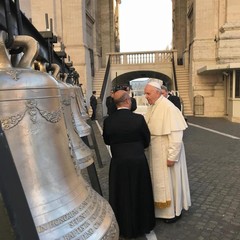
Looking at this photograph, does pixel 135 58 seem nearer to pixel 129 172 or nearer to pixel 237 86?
pixel 237 86

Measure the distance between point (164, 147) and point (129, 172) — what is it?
0.67 meters

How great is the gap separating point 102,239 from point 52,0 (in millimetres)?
22216

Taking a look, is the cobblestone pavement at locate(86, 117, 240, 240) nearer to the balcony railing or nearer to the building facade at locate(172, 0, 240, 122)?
the building facade at locate(172, 0, 240, 122)

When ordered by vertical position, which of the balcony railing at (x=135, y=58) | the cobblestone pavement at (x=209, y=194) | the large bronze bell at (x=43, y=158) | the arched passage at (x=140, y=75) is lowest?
the cobblestone pavement at (x=209, y=194)

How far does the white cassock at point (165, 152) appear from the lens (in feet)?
13.6

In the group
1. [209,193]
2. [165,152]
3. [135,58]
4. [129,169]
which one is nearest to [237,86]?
[135,58]

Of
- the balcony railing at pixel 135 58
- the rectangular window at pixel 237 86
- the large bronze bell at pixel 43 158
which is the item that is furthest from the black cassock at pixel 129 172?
the balcony railing at pixel 135 58

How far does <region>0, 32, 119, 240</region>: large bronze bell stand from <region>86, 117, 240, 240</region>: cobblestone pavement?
2872 millimetres

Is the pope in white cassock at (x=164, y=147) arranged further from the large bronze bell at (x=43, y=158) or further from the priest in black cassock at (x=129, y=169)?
the large bronze bell at (x=43, y=158)

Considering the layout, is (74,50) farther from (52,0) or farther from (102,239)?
(102,239)

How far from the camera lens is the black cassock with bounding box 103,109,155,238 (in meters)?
3.64

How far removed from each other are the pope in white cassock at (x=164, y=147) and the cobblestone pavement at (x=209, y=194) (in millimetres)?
371

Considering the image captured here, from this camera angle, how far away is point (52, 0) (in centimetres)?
2147

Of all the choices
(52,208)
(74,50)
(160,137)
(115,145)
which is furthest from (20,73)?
(74,50)
